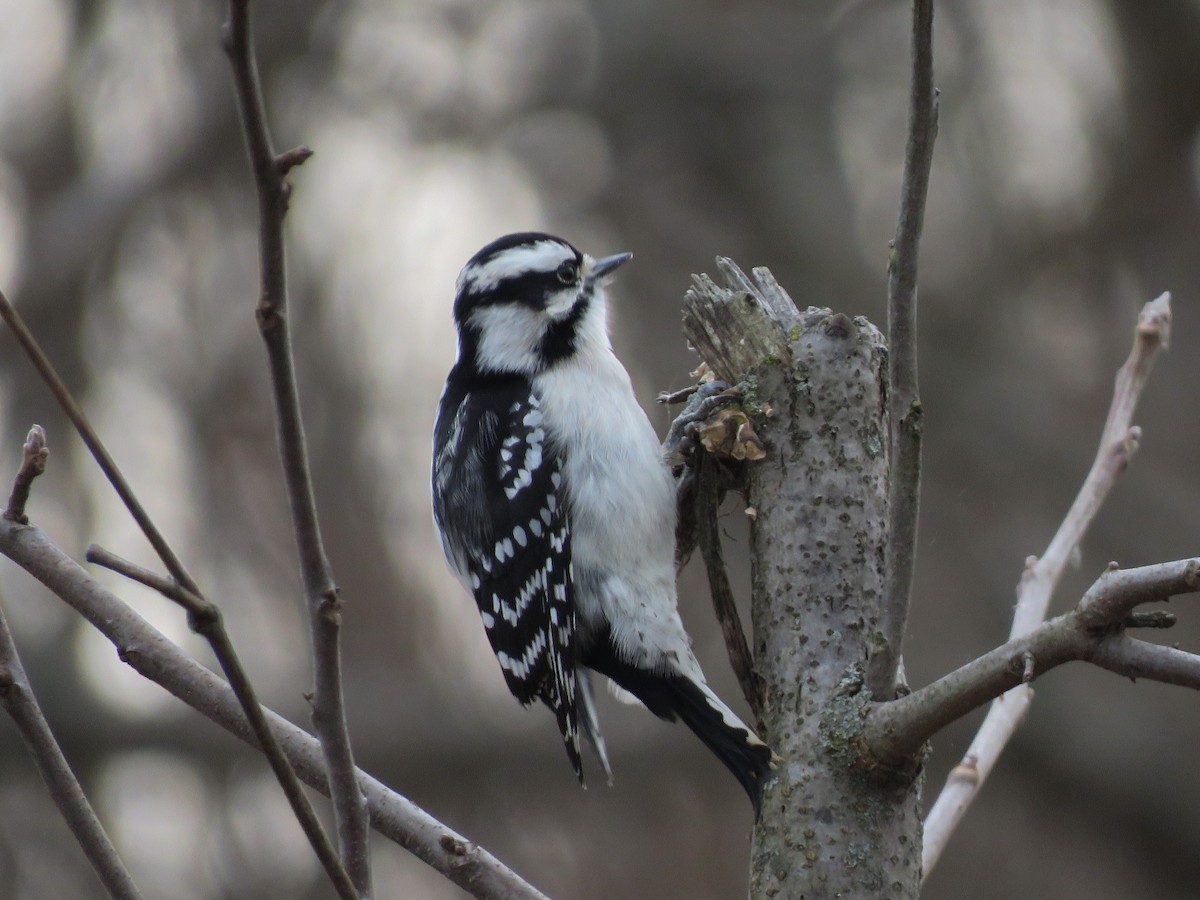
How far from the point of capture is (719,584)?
109 inches

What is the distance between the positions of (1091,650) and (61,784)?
122 centimetres

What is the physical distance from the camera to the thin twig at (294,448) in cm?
118

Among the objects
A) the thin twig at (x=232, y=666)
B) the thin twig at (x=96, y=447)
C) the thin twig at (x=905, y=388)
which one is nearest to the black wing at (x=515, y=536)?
the thin twig at (x=905, y=388)

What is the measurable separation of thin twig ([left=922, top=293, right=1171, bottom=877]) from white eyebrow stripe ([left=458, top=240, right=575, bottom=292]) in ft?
5.35

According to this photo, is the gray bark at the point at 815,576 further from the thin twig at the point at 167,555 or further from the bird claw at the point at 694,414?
the thin twig at the point at 167,555

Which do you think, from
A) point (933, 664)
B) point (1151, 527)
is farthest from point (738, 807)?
point (1151, 527)

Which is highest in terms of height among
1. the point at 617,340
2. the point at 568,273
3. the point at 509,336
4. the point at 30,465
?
the point at 617,340

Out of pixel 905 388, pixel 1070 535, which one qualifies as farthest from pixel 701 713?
pixel 905 388

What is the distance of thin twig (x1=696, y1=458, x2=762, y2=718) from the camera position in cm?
249

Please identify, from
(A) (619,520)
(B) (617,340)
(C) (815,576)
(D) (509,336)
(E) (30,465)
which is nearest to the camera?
(E) (30,465)

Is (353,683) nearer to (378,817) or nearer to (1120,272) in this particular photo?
(1120,272)

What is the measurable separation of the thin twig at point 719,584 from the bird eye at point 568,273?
0.77m

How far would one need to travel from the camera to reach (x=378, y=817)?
1938mm

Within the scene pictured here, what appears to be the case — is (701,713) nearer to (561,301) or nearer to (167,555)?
(561,301)
